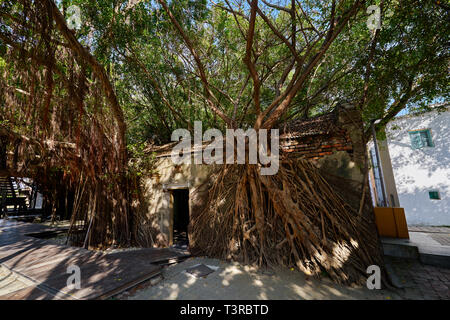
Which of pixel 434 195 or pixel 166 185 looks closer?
pixel 166 185

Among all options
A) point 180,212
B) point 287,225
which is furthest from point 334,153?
point 180,212

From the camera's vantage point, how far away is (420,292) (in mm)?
2844

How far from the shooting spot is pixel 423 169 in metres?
7.77

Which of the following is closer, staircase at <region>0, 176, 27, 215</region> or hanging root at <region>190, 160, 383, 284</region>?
hanging root at <region>190, 160, 383, 284</region>

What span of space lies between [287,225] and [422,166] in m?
7.74

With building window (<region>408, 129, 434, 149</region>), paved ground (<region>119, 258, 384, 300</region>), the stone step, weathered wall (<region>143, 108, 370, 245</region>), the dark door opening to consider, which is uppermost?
building window (<region>408, 129, 434, 149</region>)

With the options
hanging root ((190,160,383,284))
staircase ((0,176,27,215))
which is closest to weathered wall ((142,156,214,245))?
hanging root ((190,160,383,284))

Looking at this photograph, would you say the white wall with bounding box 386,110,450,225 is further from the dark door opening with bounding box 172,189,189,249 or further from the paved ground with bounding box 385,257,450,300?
the dark door opening with bounding box 172,189,189,249

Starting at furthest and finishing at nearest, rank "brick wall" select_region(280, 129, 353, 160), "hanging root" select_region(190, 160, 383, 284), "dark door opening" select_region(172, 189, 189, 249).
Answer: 1. "dark door opening" select_region(172, 189, 189, 249)
2. "brick wall" select_region(280, 129, 353, 160)
3. "hanging root" select_region(190, 160, 383, 284)

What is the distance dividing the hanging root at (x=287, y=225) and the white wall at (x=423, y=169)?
5.45 m

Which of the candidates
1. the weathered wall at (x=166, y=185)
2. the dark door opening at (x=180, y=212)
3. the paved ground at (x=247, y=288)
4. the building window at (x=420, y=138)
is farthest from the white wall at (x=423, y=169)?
the dark door opening at (x=180, y=212)

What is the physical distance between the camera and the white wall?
7.39m

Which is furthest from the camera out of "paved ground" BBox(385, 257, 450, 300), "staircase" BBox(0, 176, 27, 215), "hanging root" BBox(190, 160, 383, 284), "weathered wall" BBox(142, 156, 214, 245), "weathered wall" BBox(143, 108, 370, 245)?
"staircase" BBox(0, 176, 27, 215)

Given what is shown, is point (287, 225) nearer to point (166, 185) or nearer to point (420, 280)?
point (420, 280)
